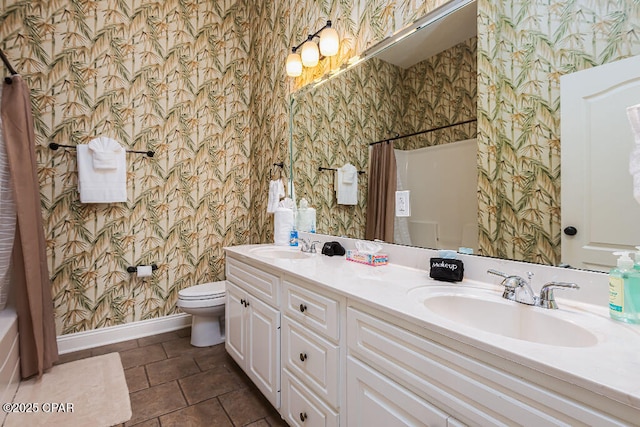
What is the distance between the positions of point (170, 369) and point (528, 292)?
2.19 meters

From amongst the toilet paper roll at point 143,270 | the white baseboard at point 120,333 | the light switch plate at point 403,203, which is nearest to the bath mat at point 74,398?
the white baseboard at point 120,333

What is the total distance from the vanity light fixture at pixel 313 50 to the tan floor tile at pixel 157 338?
236 centimetres

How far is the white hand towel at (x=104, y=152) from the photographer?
92.7 inches

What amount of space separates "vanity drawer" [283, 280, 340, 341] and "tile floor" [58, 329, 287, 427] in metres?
0.66

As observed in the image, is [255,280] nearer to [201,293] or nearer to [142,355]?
[201,293]

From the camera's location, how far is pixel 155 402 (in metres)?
1.77

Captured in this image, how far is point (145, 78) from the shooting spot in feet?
8.64

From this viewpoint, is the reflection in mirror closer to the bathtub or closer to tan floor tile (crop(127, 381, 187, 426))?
tan floor tile (crop(127, 381, 187, 426))

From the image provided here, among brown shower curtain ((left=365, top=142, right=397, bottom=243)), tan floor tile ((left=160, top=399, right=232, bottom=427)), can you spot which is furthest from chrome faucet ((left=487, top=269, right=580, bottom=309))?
tan floor tile ((left=160, top=399, right=232, bottom=427))

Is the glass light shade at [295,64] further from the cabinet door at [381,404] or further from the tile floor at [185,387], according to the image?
the tile floor at [185,387]

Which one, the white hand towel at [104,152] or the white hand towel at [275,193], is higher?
the white hand towel at [104,152]

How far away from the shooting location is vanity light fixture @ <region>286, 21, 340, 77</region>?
196 cm

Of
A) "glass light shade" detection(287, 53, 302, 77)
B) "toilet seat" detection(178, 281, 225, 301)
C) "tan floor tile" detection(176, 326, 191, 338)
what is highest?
"glass light shade" detection(287, 53, 302, 77)

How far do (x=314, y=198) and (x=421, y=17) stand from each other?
4.14 ft
